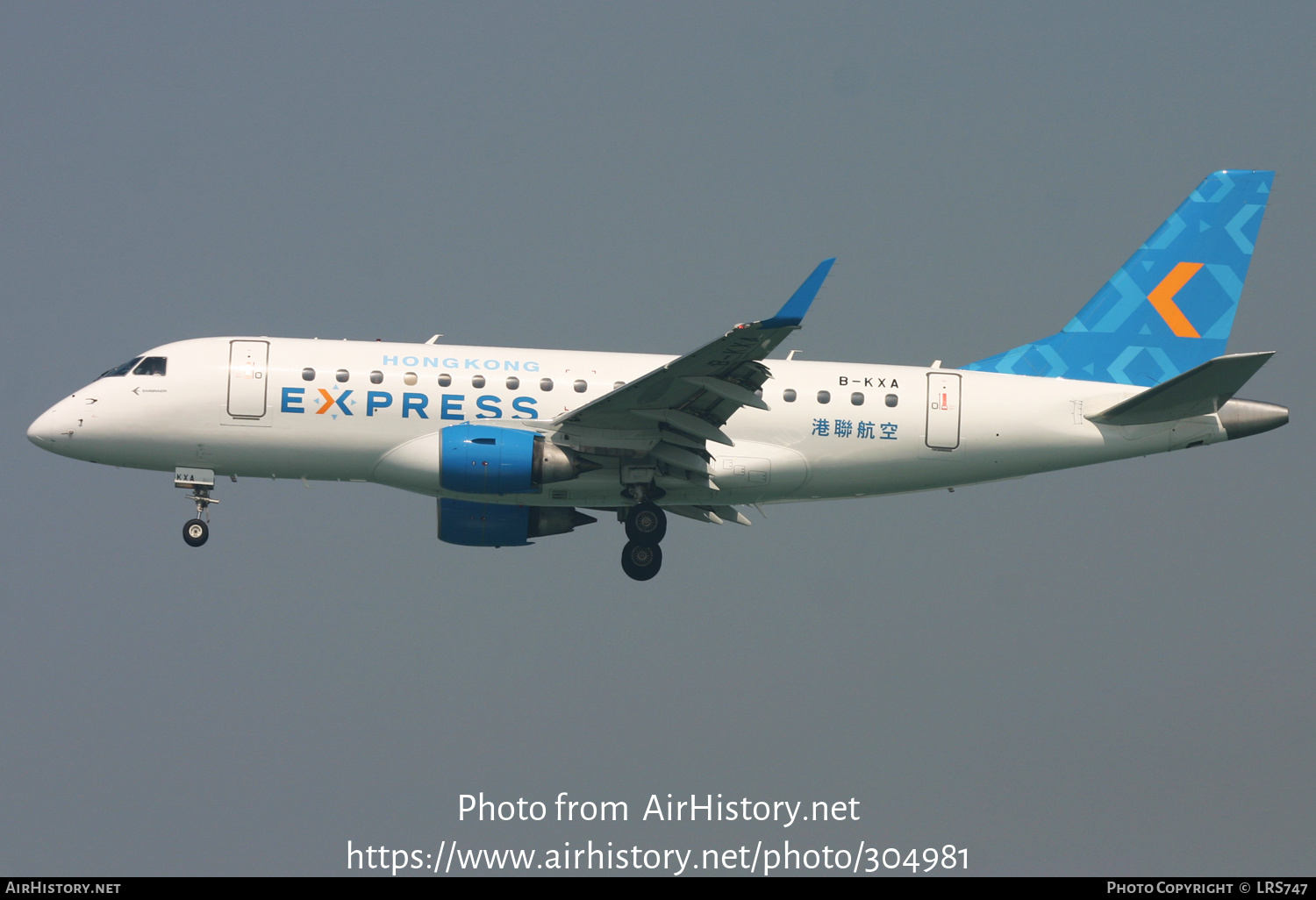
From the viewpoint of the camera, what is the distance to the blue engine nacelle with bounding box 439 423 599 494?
2936 centimetres

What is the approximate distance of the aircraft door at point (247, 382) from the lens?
3044 cm

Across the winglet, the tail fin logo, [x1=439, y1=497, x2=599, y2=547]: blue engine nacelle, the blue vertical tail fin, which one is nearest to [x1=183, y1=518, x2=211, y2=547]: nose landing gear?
[x1=439, y1=497, x2=599, y2=547]: blue engine nacelle

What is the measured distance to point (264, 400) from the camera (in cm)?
3042

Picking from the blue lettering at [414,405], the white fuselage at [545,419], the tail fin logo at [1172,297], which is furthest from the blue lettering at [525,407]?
the tail fin logo at [1172,297]

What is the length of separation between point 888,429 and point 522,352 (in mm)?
8379

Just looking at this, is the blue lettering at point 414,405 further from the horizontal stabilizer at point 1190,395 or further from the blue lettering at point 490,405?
the horizontal stabilizer at point 1190,395

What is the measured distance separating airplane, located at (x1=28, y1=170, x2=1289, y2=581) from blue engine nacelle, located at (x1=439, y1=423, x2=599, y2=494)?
0.04 m

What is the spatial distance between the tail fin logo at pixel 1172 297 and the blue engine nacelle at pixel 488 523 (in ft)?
50.2

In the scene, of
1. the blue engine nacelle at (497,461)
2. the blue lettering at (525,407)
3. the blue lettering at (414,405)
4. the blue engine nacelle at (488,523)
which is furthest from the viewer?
the blue engine nacelle at (488,523)

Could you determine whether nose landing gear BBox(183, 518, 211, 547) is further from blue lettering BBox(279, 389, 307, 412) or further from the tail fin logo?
the tail fin logo

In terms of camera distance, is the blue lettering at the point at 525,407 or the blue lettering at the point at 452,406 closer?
the blue lettering at the point at 452,406

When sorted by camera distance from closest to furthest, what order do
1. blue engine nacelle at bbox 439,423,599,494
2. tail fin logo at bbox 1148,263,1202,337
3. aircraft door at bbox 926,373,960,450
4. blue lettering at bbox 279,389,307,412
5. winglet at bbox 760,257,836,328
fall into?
winglet at bbox 760,257,836,328 < blue engine nacelle at bbox 439,423,599,494 < blue lettering at bbox 279,389,307,412 < aircraft door at bbox 926,373,960,450 < tail fin logo at bbox 1148,263,1202,337

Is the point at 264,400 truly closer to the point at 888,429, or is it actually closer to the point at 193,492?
the point at 193,492

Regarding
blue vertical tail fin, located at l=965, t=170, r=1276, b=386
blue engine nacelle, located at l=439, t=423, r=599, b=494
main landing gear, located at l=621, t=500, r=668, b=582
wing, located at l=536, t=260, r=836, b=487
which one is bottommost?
main landing gear, located at l=621, t=500, r=668, b=582
